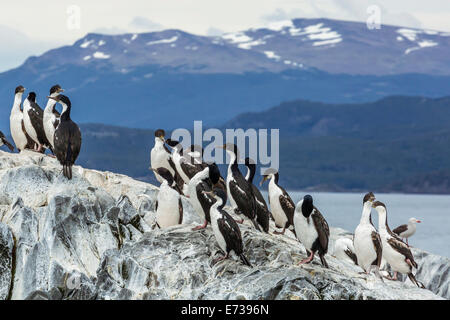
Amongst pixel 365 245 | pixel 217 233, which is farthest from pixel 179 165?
pixel 365 245

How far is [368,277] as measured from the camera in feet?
57.3

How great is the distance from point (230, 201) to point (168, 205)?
1464mm

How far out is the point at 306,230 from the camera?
1628 centimetres

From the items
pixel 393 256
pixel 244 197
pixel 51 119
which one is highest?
pixel 51 119

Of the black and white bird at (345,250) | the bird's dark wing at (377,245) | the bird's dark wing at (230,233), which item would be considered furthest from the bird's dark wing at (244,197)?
the black and white bird at (345,250)

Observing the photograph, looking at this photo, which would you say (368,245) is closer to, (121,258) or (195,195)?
(195,195)

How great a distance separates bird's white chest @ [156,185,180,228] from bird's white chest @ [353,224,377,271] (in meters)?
4.24

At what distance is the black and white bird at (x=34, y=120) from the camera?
22047 mm

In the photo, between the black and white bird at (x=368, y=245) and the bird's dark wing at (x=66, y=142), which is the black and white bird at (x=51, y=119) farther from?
the black and white bird at (x=368, y=245)

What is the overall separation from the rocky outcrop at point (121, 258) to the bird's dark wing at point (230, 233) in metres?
0.45

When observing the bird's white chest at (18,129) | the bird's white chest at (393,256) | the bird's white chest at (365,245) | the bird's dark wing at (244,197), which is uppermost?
the bird's white chest at (18,129)
